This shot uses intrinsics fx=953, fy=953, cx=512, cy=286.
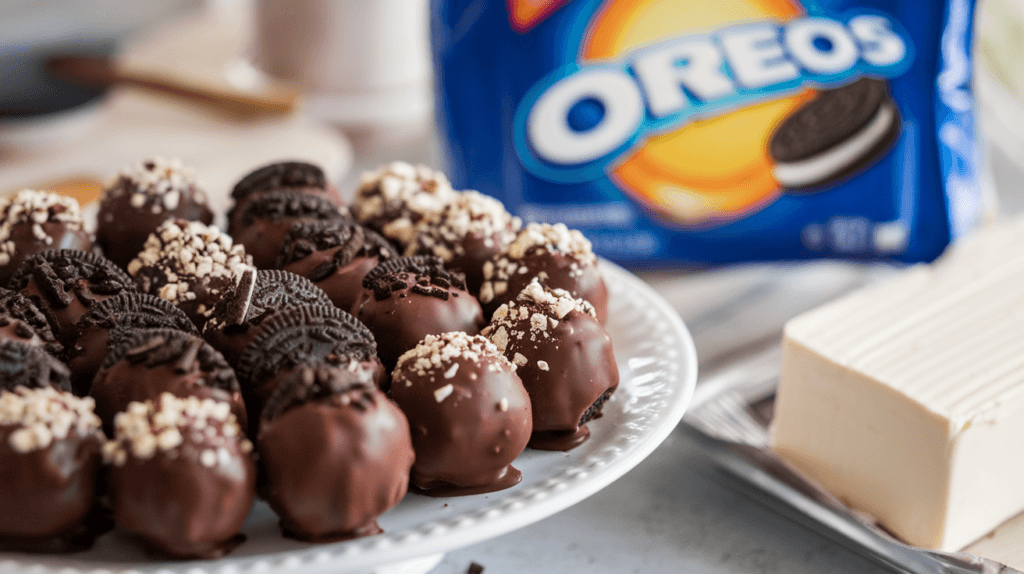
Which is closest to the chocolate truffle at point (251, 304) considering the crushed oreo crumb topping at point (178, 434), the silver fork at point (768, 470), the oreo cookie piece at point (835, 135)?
the crushed oreo crumb topping at point (178, 434)

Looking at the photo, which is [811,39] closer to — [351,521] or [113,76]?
[351,521]

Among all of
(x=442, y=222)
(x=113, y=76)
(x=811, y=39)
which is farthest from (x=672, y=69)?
(x=113, y=76)

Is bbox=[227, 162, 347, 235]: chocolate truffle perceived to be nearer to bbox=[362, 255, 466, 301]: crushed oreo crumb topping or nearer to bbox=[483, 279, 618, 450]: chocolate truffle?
bbox=[362, 255, 466, 301]: crushed oreo crumb topping

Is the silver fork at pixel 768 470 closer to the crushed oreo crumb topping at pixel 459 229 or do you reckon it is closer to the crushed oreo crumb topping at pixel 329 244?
the crushed oreo crumb topping at pixel 459 229

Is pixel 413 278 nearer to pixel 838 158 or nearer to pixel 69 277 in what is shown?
pixel 69 277

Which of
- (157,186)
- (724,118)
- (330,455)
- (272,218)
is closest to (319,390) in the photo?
(330,455)

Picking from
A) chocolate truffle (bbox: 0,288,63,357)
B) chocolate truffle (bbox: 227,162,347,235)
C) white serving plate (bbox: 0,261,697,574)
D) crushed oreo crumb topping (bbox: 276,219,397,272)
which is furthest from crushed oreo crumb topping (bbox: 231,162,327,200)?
white serving plate (bbox: 0,261,697,574)
